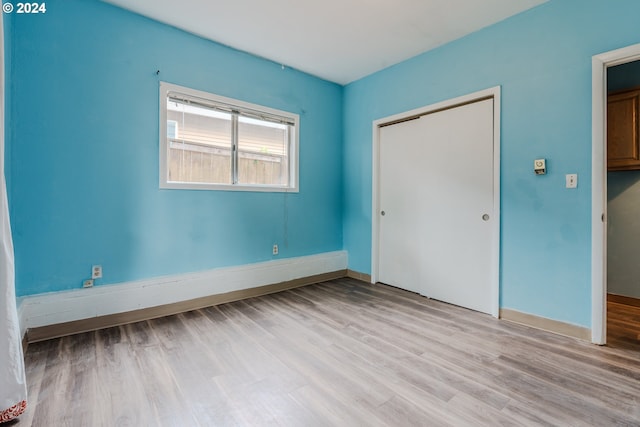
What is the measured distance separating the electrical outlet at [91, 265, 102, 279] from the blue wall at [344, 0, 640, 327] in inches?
142

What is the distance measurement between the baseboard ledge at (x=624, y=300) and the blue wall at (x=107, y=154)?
3.97 m

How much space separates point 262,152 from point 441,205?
2.21 m

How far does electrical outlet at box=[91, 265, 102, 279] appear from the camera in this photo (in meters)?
2.47

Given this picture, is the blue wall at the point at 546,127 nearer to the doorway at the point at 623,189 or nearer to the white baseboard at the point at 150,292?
the doorway at the point at 623,189

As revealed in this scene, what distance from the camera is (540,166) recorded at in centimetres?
245

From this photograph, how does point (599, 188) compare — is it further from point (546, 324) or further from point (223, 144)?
point (223, 144)

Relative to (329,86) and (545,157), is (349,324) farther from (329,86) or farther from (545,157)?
(329,86)

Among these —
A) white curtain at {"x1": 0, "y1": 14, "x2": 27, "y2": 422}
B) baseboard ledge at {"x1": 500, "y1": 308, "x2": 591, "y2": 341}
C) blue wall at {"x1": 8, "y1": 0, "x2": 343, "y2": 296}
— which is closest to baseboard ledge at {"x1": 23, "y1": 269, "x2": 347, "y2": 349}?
blue wall at {"x1": 8, "y1": 0, "x2": 343, "y2": 296}

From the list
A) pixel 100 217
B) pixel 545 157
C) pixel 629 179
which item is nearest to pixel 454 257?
pixel 545 157

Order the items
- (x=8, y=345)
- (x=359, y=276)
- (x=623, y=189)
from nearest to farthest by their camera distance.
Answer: (x=8, y=345) < (x=623, y=189) < (x=359, y=276)

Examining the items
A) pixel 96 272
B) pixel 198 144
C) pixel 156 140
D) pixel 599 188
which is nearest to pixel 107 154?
pixel 156 140

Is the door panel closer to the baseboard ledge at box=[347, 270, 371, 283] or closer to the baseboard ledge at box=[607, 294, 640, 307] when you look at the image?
the baseboard ledge at box=[347, 270, 371, 283]

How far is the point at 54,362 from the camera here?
1932mm

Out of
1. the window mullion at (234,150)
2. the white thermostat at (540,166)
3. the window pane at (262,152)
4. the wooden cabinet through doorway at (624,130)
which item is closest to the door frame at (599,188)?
the white thermostat at (540,166)
